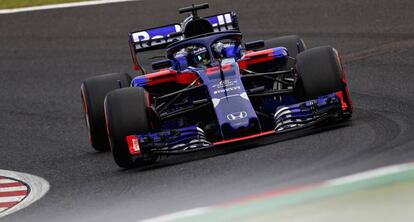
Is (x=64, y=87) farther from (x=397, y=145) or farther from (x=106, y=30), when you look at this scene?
(x=397, y=145)

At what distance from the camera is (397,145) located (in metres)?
9.39

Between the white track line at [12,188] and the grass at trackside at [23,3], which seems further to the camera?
the grass at trackside at [23,3]

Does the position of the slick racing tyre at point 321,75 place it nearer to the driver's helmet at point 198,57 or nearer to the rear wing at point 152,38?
the driver's helmet at point 198,57

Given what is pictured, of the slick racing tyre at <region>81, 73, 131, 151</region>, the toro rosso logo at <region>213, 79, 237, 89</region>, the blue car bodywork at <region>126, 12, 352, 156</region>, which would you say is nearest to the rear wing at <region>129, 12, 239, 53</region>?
the blue car bodywork at <region>126, 12, 352, 156</region>

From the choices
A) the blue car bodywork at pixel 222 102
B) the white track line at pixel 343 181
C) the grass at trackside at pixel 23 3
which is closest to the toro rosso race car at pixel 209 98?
the blue car bodywork at pixel 222 102

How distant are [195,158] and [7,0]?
11.8m

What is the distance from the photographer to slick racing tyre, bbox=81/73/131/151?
11805mm

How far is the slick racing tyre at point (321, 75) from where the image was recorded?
10.6m

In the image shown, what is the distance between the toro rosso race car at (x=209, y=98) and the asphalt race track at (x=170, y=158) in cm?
19

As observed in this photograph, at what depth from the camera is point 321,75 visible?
10633 mm

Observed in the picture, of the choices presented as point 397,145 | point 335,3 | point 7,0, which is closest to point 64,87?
point 335,3

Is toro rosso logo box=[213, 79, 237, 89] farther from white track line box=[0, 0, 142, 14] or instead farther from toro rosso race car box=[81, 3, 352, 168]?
white track line box=[0, 0, 142, 14]

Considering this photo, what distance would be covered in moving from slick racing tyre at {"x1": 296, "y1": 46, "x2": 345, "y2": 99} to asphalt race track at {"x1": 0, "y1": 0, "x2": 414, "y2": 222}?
1.26ft

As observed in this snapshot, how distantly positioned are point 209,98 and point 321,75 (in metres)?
1.03
